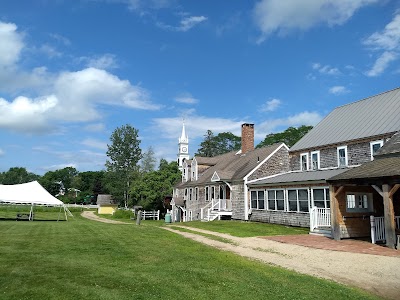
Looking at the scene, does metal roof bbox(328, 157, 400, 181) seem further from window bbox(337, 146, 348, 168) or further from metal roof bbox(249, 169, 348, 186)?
window bbox(337, 146, 348, 168)

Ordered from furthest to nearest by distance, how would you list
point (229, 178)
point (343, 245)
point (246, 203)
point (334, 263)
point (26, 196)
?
point (229, 178) < point (26, 196) < point (246, 203) < point (343, 245) < point (334, 263)

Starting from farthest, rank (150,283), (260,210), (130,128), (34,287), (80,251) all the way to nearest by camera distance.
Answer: (130,128), (260,210), (80,251), (150,283), (34,287)

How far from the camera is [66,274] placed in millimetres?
8297

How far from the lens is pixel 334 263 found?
10.8 m

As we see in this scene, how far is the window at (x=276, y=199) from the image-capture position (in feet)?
80.4

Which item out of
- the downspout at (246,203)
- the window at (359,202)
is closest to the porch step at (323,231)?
the window at (359,202)

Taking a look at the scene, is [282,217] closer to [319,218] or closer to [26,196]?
[319,218]

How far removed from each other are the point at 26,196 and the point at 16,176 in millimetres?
143270

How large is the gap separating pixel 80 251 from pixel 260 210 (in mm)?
17656

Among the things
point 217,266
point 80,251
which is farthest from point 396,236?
point 80,251

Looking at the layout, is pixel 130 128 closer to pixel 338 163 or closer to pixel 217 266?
pixel 338 163

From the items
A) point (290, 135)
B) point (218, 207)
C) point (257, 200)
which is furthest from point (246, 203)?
point (290, 135)

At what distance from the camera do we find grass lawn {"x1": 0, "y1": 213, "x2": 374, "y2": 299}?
7.03m

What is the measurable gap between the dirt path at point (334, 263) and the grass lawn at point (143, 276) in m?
0.79
